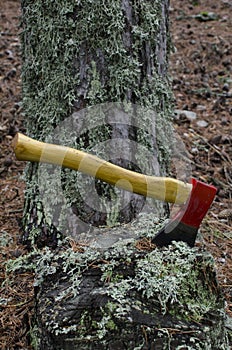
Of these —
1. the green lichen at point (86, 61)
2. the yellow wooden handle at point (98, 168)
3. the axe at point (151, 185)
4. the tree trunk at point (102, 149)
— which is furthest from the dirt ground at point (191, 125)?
the yellow wooden handle at point (98, 168)

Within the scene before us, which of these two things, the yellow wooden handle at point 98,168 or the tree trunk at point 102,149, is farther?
the yellow wooden handle at point 98,168

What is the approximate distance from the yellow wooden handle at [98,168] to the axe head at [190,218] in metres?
0.10

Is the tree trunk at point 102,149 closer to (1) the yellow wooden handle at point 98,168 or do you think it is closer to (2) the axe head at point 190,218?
(2) the axe head at point 190,218

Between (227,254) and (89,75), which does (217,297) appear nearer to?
(227,254)

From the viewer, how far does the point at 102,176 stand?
84.7 inches

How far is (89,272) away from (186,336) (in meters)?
0.47

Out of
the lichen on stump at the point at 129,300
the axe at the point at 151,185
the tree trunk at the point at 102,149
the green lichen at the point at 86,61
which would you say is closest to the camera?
the lichen on stump at the point at 129,300

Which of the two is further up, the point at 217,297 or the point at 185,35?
the point at 185,35

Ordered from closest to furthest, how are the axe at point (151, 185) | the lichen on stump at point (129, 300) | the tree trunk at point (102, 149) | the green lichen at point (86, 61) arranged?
the lichen on stump at point (129, 300) < the tree trunk at point (102, 149) < the axe at point (151, 185) < the green lichen at point (86, 61)

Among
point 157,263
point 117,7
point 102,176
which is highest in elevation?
point 117,7

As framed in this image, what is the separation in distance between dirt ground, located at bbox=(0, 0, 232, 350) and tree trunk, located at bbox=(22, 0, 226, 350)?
320 mm

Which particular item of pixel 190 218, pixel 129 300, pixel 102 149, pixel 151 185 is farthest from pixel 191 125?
pixel 129 300

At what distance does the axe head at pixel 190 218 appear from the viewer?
1995 mm

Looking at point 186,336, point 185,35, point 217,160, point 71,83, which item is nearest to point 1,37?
point 185,35
